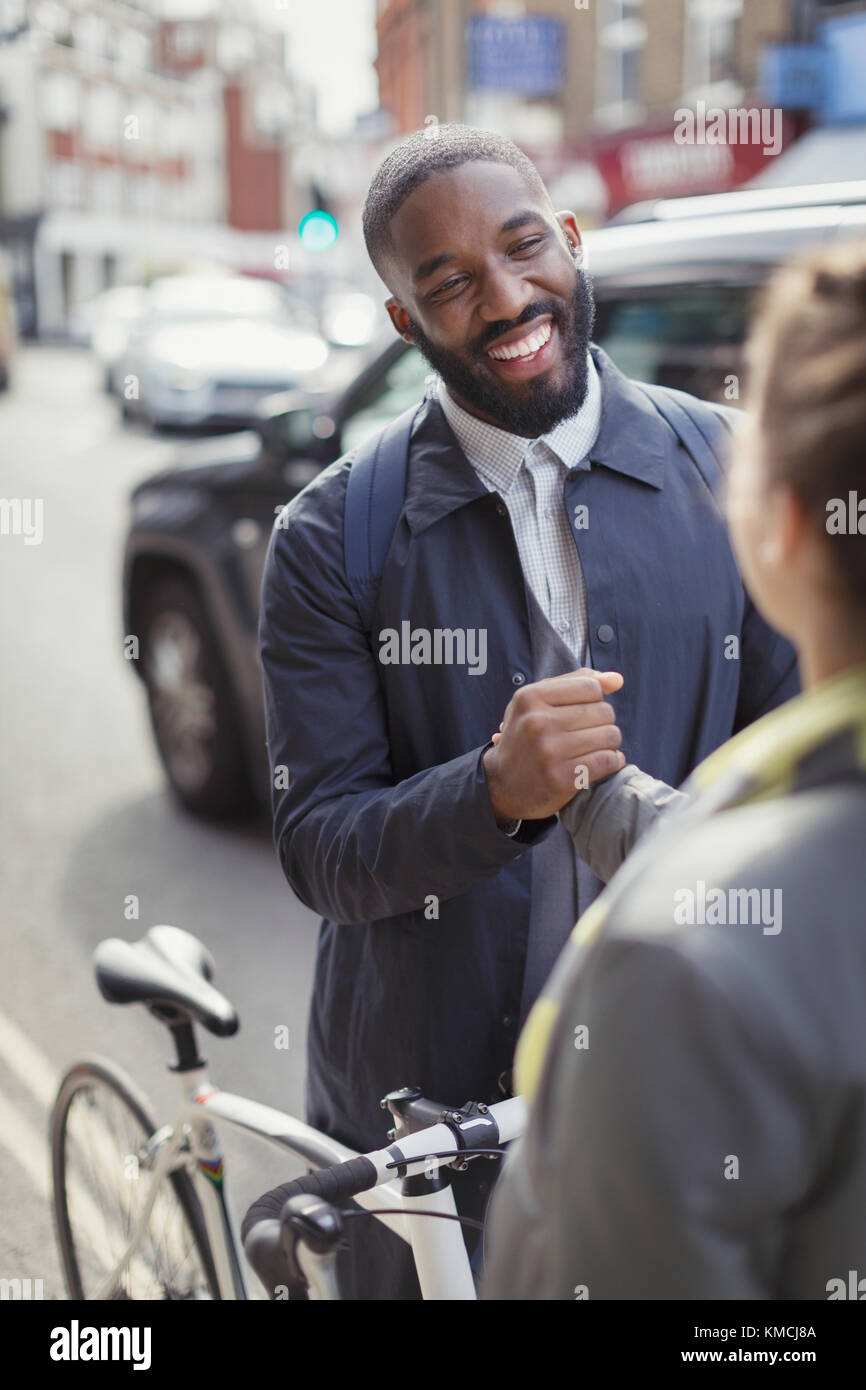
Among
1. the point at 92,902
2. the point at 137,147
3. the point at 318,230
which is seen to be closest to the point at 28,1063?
the point at 92,902

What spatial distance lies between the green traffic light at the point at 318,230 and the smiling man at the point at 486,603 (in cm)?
606

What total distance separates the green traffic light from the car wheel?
9.83 feet

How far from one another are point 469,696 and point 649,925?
0.93 metres

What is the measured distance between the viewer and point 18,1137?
12.0ft

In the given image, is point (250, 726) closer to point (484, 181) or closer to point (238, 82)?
point (484, 181)

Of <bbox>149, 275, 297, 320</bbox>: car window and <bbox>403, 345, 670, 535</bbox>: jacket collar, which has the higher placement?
<bbox>149, 275, 297, 320</bbox>: car window

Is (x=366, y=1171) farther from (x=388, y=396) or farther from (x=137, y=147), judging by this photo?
(x=137, y=147)

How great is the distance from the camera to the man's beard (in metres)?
1.76

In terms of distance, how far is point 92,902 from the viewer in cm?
499

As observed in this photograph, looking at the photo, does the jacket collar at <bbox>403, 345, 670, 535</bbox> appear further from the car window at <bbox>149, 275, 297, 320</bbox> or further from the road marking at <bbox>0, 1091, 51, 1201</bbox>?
the car window at <bbox>149, 275, 297, 320</bbox>

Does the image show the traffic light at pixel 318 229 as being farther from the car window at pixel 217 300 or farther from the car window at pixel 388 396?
the car window at pixel 217 300

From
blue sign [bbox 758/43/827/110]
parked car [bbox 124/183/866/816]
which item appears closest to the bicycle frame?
parked car [bbox 124/183/866/816]

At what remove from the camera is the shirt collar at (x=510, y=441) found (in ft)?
5.93

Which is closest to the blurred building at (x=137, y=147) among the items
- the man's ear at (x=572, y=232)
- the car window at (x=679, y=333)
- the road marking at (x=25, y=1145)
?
the car window at (x=679, y=333)
